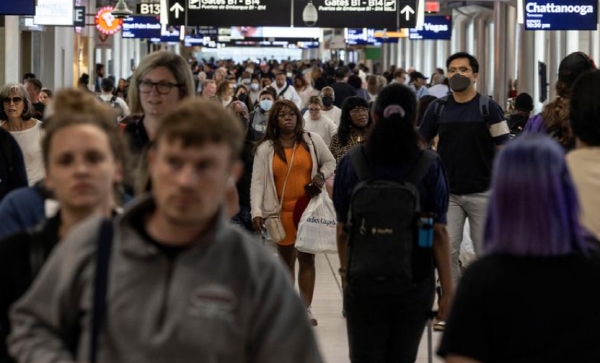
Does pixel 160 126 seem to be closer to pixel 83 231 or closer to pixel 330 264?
pixel 83 231

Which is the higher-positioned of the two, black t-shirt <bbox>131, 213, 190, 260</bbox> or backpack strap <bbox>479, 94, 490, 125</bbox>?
backpack strap <bbox>479, 94, 490, 125</bbox>

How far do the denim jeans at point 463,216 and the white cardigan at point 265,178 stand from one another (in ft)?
3.08

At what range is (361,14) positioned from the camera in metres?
20.8

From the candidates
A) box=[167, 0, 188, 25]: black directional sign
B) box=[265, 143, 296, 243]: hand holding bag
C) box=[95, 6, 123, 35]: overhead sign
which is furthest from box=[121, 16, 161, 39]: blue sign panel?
box=[265, 143, 296, 243]: hand holding bag

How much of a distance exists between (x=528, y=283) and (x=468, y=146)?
5459 mm

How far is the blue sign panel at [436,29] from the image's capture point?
3428 centimetres

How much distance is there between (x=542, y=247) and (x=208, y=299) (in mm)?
825

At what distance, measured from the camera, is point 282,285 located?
9.45ft

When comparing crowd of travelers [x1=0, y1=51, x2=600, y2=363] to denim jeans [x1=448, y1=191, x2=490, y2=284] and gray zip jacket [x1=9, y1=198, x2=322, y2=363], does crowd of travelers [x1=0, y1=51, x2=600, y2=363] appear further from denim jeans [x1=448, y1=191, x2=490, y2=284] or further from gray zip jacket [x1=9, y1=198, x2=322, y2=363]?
denim jeans [x1=448, y1=191, x2=490, y2=284]

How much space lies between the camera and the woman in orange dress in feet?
29.5

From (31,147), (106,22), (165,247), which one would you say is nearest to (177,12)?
(31,147)

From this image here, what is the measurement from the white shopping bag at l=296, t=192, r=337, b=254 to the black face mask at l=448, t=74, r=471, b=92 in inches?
48.8

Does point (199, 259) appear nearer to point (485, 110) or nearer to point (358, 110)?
point (485, 110)

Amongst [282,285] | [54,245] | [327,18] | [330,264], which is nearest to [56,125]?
[54,245]
